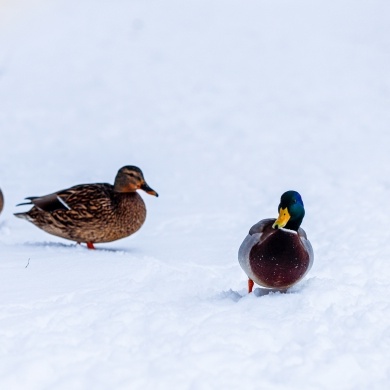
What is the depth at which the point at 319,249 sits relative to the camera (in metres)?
6.95

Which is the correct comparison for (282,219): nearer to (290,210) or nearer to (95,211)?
(290,210)

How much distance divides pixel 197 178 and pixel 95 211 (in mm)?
3336

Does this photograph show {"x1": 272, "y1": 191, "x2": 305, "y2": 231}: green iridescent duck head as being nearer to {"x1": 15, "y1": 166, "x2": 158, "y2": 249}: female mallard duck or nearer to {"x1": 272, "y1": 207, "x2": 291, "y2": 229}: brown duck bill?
{"x1": 272, "y1": 207, "x2": 291, "y2": 229}: brown duck bill

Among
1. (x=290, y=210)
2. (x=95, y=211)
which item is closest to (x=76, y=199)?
(x=95, y=211)

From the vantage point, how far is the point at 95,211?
700 centimetres

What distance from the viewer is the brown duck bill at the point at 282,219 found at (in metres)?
4.90

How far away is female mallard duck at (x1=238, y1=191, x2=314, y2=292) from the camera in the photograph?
486cm

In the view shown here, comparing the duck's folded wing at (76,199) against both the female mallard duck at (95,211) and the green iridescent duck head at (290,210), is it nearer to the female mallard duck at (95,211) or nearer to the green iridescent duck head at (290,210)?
the female mallard duck at (95,211)

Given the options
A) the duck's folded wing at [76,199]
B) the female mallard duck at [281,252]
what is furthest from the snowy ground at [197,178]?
the duck's folded wing at [76,199]

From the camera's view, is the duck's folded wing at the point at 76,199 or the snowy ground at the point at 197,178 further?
the duck's folded wing at the point at 76,199

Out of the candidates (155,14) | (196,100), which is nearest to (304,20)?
(155,14)

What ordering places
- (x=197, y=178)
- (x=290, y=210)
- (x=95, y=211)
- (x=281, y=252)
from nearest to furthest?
(x=281, y=252) < (x=290, y=210) < (x=95, y=211) < (x=197, y=178)

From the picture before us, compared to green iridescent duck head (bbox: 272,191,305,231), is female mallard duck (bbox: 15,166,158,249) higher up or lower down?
lower down

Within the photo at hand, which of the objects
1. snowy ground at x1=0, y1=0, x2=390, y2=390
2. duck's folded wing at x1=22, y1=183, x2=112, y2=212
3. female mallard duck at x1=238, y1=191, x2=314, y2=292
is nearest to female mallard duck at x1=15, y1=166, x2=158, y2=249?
duck's folded wing at x1=22, y1=183, x2=112, y2=212
